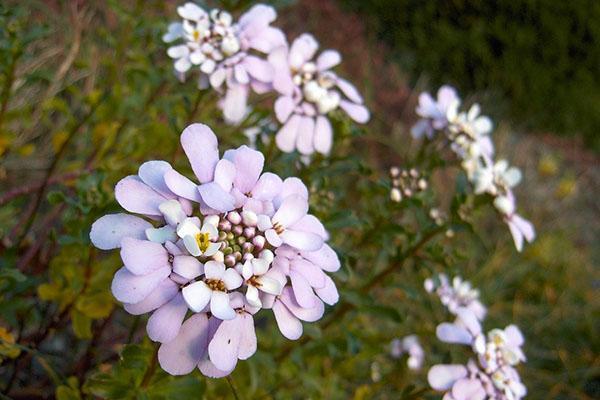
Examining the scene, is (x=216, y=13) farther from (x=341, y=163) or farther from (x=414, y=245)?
(x=414, y=245)

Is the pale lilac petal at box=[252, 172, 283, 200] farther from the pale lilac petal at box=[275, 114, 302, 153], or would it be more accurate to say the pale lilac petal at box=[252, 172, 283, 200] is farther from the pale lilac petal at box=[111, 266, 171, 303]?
the pale lilac petal at box=[275, 114, 302, 153]

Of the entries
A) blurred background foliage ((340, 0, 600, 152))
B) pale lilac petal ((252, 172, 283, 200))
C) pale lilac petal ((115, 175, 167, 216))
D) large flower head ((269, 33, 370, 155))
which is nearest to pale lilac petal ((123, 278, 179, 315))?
pale lilac petal ((115, 175, 167, 216))

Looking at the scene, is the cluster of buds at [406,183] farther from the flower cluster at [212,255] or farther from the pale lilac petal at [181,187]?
the pale lilac petal at [181,187]

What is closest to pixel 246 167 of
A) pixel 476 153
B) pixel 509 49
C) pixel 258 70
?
pixel 258 70

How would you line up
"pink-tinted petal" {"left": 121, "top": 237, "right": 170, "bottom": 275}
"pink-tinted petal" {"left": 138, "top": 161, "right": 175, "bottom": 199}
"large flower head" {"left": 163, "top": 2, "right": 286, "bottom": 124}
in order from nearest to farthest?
"pink-tinted petal" {"left": 121, "top": 237, "right": 170, "bottom": 275} < "pink-tinted petal" {"left": 138, "top": 161, "right": 175, "bottom": 199} < "large flower head" {"left": 163, "top": 2, "right": 286, "bottom": 124}

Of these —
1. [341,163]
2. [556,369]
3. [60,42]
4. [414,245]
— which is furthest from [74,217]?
[556,369]

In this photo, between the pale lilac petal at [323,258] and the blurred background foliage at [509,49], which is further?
the blurred background foliage at [509,49]

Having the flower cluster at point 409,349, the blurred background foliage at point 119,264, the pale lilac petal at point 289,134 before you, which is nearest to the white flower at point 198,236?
the blurred background foliage at point 119,264
